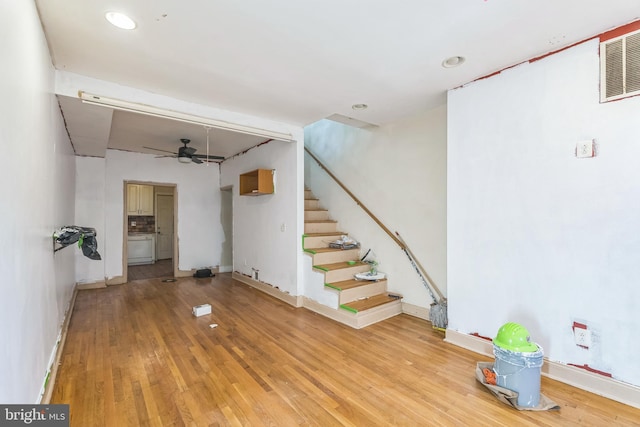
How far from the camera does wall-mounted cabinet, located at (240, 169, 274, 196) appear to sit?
466 cm

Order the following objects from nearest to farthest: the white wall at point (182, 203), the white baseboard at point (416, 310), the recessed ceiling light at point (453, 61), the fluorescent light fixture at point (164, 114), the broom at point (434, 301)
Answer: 1. the recessed ceiling light at point (453, 61)
2. the fluorescent light fixture at point (164, 114)
3. the broom at point (434, 301)
4. the white baseboard at point (416, 310)
5. the white wall at point (182, 203)

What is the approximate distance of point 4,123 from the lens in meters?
1.18

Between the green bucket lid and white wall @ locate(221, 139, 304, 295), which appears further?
white wall @ locate(221, 139, 304, 295)

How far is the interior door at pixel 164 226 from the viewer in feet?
28.2

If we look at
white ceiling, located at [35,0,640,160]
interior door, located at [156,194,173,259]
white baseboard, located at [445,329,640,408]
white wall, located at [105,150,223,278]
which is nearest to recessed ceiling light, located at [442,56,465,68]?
white ceiling, located at [35,0,640,160]

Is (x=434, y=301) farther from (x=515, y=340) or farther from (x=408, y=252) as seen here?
(x=515, y=340)

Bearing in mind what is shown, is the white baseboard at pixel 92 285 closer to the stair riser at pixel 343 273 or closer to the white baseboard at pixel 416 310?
the stair riser at pixel 343 273

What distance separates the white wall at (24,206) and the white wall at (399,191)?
3650mm

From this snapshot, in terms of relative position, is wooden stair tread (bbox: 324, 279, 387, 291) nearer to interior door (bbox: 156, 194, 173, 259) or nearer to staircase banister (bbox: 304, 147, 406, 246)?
staircase banister (bbox: 304, 147, 406, 246)

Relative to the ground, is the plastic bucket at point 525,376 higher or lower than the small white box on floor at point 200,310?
higher

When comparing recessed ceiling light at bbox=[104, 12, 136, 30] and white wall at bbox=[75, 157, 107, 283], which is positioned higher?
recessed ceiling light at bbox=[104, 12, 136, 30]

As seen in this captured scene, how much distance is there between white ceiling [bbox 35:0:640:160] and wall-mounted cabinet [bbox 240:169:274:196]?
149 centimetres

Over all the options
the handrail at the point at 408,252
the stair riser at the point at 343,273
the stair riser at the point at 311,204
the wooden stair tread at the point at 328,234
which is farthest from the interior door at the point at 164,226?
the stair riser at the point at 343,273

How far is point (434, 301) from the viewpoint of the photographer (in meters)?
3.59
